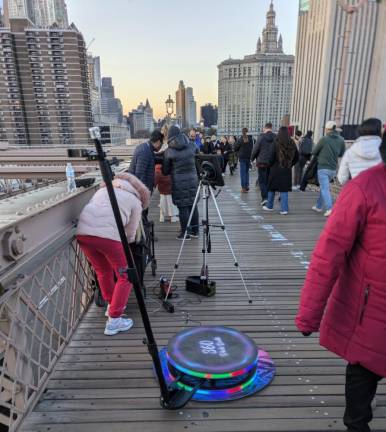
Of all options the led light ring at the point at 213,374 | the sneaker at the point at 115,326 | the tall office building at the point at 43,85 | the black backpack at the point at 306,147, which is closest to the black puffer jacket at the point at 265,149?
the black backpack at the point at 306,147

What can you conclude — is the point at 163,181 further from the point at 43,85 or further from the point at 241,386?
the point at 43,85

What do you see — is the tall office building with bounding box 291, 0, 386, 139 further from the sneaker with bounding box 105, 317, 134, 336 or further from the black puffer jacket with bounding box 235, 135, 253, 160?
the sneaker with bounding box 105, 317, 134, 336

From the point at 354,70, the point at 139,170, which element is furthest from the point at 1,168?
the point at 354,70

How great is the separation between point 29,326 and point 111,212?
1099mm

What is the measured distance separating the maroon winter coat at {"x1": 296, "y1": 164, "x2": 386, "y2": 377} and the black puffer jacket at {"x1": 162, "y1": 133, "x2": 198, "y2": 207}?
405 cm

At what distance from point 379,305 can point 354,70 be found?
57.3 meters

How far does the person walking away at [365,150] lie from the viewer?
4.28 meters

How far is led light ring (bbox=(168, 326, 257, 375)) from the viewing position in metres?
2.30

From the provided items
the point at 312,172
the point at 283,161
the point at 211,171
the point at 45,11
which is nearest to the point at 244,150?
the point at 312,172

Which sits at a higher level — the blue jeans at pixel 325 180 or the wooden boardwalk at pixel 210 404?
the blue jeans at pixel 325 180

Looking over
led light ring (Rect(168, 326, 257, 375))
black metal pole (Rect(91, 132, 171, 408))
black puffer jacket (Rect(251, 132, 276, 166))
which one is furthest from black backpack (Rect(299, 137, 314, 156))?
black metal pole (Rect(91, 132, 171, 408))

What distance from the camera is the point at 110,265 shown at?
10.2 ft

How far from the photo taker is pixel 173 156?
541 centimetres

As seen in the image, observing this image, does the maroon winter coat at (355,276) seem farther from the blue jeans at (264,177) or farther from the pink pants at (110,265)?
the blue jeans at (264,177)
